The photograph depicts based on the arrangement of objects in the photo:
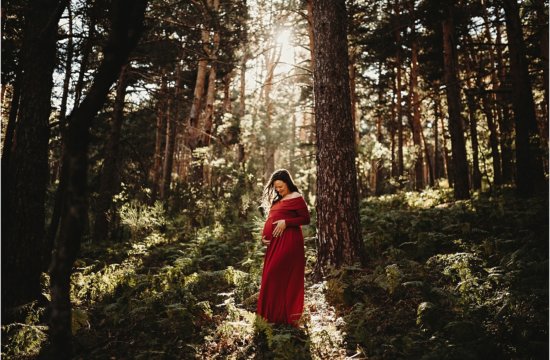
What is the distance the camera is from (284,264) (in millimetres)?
5176

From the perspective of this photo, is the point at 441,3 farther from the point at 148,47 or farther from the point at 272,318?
the point at 272,318

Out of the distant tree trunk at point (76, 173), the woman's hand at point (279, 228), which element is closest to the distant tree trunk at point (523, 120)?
the woman's hand at point (279, 228)

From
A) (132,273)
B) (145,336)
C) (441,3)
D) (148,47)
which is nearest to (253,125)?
(148,47)

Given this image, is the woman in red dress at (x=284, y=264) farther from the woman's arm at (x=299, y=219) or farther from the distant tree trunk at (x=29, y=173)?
the distant tree trunk at (x=29, y=173)

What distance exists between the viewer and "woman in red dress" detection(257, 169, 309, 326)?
16.7ft

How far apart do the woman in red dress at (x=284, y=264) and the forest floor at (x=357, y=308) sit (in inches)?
9.2

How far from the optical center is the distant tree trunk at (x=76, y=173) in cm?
199

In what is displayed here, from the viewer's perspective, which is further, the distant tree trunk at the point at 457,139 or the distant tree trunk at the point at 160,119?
the distant tree trunk at the point at 457,139

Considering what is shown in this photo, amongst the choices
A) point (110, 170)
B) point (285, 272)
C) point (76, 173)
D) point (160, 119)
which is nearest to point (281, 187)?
point (285, 272)

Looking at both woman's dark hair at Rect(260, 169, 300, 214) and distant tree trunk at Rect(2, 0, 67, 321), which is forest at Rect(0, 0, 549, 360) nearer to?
distant tree trunk at Rect(2, 0, 67, 321)

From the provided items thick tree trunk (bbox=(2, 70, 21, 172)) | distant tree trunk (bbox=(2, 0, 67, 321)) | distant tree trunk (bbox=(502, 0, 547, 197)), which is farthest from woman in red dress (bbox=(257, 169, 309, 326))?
distant tree trunk (bbox=(502, 0, 547, 197))

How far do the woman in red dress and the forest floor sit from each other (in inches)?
9.2

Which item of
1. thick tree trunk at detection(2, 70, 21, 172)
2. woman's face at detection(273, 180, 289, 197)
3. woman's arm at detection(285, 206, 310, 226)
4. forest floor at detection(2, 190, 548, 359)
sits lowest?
forest floor at detection(2, 190, 548, 359)

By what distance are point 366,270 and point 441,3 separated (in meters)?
12.0
